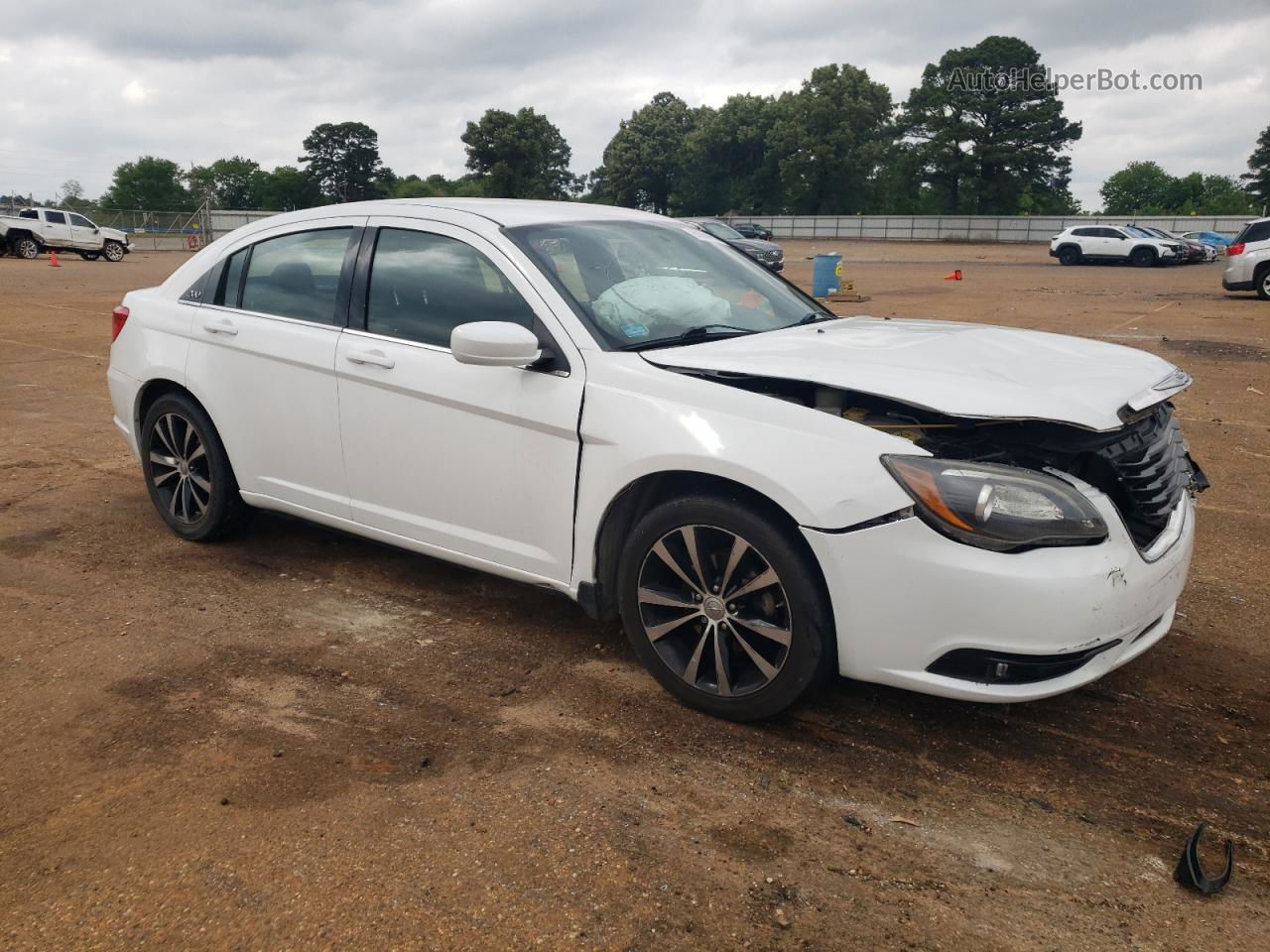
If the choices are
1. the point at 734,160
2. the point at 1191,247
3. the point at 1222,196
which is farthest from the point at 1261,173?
the point at 1191,247

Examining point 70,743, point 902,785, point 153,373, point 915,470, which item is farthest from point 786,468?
point 153,373

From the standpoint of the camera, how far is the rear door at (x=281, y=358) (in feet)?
14.2

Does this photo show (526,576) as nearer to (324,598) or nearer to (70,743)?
(324,598)

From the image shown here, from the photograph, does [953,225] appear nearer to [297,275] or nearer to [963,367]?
[297,275]

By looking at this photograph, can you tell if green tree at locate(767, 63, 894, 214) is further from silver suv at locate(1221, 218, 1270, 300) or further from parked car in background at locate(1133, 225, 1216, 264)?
silver suv at locate(1221, 218, 1270, 300)

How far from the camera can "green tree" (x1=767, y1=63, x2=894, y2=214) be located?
79.3 m

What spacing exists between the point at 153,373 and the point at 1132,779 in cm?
443

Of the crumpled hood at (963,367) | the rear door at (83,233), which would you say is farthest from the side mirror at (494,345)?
the rear door at (83,233)

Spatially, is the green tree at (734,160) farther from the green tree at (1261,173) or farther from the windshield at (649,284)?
the windshield at (649,284)

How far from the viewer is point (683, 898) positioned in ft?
Result: 8.25

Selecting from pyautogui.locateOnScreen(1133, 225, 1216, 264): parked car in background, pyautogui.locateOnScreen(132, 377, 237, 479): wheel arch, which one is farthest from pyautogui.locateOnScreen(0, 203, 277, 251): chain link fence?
pyautogui.locateOnScreen(132, 377, 237, 479): wheel arch

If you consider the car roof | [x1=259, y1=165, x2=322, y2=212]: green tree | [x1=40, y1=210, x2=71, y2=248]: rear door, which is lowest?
the car roof

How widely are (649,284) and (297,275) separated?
1622mm

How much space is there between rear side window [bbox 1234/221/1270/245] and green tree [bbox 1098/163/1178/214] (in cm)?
10714
